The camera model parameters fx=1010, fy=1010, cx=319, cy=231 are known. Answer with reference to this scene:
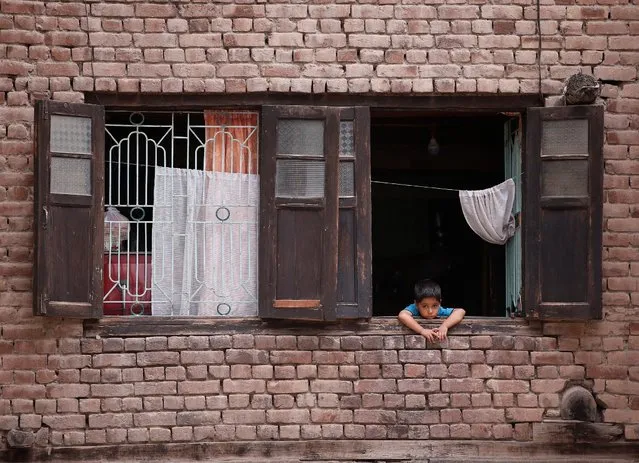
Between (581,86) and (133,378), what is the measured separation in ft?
11.7

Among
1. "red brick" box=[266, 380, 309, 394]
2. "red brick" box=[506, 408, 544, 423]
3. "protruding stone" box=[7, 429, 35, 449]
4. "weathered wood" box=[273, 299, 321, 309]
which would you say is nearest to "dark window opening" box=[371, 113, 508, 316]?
"red brick" box=[506, 408, 544, 423]

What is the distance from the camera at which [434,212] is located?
37.0 feet

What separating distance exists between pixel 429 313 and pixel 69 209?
8.33ft

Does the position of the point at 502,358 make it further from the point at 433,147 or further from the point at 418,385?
the point at 433,147

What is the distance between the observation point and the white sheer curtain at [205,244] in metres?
6.98

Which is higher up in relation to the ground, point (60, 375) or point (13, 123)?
point (13, 123)

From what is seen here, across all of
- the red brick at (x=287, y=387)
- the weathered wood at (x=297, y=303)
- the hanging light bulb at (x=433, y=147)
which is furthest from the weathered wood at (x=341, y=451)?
the hanging light bulb at (x=433, y=147)

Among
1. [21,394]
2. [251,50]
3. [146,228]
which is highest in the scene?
[251,50]

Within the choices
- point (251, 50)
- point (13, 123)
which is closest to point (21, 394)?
point (13, 123)

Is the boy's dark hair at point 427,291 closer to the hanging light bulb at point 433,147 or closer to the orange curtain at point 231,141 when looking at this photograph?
the orange curtain at point 231,141

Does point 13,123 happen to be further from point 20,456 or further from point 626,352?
point 626,352

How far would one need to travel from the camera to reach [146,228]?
703cm

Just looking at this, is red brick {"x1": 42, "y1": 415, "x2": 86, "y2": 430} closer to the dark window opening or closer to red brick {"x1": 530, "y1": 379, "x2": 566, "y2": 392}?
red brick {"x1": 530, "y1": 379, "x2": 566, "y2": 392}

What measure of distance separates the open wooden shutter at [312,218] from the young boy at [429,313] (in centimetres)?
31
